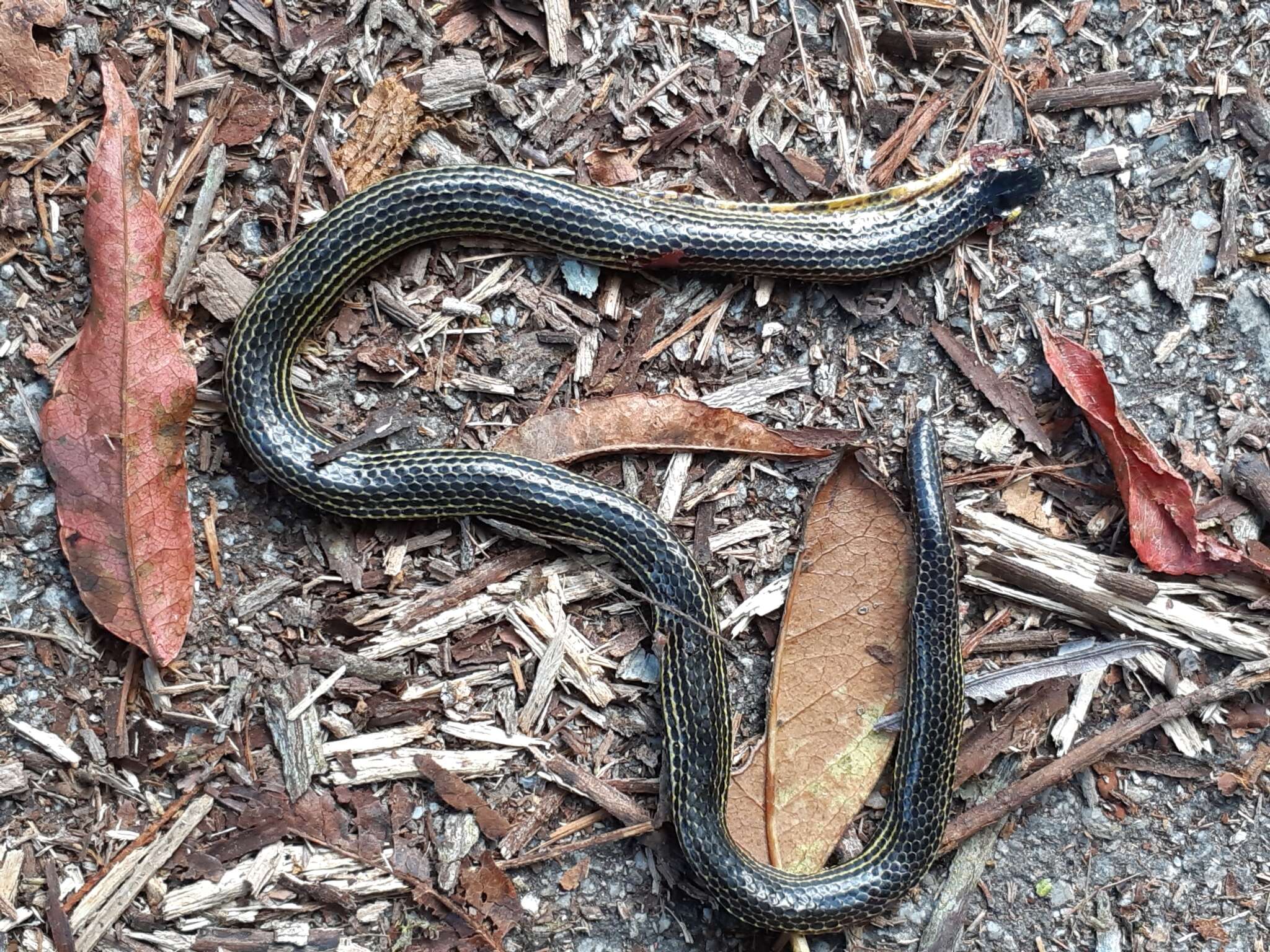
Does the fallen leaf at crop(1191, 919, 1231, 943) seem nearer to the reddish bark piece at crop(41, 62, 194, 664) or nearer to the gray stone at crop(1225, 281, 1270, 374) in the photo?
the gray stone at crop(1225, 281, 1270, 374)

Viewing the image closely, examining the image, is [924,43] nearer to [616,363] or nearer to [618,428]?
[616,363]

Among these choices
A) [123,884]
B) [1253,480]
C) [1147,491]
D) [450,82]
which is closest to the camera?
[123,884]

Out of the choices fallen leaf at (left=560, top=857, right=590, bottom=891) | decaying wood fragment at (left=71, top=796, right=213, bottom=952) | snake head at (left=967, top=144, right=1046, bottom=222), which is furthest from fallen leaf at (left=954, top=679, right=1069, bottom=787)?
decaying wood fragment at (left=71, top=796, right=213, bottom=952)

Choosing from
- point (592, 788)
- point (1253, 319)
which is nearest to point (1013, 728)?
point (592, 788)

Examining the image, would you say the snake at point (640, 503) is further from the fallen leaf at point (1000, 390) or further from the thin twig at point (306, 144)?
the fallen leaf at point (1000, 390)

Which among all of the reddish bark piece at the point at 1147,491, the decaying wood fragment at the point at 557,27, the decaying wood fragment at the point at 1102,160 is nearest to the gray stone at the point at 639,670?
the reddish bark piece at the point at 1147,491

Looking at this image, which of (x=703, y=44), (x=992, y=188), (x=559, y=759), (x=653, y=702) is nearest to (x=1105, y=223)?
(x=992, y=188)
